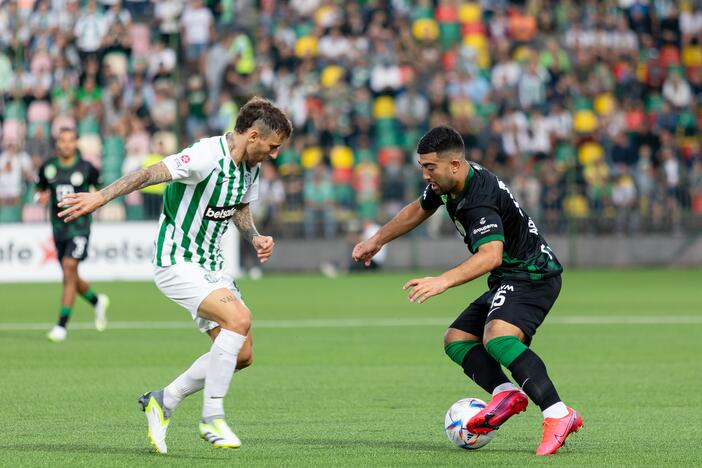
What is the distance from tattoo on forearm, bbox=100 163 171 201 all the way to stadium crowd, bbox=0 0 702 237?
18.9m

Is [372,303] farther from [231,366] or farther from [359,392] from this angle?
[231,366]

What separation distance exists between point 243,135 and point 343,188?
20.2 meters

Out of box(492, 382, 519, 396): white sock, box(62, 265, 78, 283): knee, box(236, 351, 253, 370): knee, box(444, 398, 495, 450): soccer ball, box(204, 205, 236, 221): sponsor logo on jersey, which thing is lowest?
box(444, 398, 495, 450): soccer ball

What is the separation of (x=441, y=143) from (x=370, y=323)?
32.7ft

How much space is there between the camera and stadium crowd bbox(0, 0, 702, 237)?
2788cm

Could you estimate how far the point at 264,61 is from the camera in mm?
29875

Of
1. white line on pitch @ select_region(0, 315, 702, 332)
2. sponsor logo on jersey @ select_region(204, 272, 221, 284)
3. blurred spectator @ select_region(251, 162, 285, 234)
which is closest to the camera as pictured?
sponsor logo on jersey @ select_region(204, 272, 221, 284)

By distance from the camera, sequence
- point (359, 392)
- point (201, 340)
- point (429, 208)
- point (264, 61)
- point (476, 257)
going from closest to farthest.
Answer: point (476, 257) → point (429, 208) → point (359, 392) → point (201, 340) → point (264, 61)

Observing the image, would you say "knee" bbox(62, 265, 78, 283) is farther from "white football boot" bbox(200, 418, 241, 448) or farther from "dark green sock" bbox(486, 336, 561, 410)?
"dark green sock" bbox(486, 336, 561, 410)

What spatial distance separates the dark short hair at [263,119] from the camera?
7.86 meters

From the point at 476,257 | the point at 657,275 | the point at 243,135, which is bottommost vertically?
Answer: the point at 657,275

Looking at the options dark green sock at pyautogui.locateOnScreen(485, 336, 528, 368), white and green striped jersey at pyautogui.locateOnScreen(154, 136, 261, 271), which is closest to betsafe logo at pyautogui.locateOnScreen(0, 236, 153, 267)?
white and green striped jersey at pyautogui.locateOnScreen(154, 136, 261, 271)

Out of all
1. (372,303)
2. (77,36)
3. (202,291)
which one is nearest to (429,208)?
(202,291)

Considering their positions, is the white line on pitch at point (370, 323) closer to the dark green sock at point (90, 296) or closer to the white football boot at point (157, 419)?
the dark green sock at point (90, 296)
